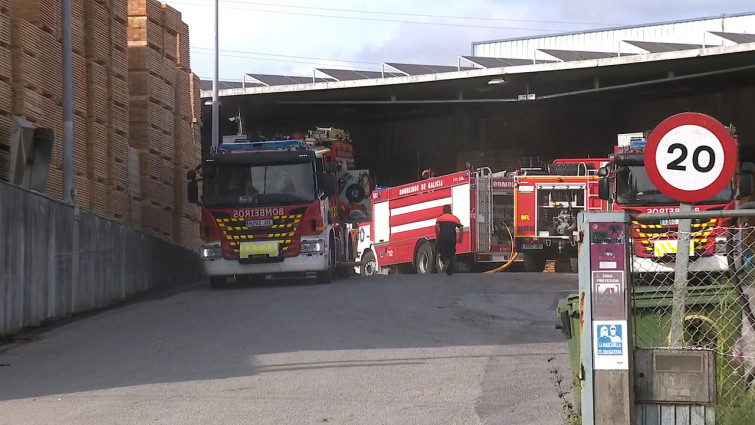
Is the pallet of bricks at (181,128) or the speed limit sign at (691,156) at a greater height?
the pallet of bricks at (181,128)

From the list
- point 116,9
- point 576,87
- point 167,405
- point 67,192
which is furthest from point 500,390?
point 576,87

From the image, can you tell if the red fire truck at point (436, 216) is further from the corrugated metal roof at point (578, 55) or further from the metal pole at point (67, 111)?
the metal pole at point (67, 111)

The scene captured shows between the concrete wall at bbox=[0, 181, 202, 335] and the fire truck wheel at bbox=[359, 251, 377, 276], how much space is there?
34.9ft

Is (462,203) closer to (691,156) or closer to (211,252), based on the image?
(211,252)

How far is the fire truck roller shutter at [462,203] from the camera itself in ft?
92.8

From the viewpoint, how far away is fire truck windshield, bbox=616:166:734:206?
20.5 m

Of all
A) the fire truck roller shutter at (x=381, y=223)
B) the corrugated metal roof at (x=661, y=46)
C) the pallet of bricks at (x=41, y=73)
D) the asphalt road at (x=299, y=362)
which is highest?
the corrugated metal roof at (x=661, y=46)

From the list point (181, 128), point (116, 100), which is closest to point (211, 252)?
point (116, 100)

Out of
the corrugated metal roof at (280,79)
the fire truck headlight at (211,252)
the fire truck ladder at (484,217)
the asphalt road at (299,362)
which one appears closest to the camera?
the asphalt road at (299,362)

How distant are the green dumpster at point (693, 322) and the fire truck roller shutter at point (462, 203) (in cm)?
1937

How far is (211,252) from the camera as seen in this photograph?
75.9 ft

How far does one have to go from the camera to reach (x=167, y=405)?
10047 millimetres

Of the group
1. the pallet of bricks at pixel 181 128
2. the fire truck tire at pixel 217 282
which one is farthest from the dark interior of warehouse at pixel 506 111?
the fire truck tire at pixel 217 282

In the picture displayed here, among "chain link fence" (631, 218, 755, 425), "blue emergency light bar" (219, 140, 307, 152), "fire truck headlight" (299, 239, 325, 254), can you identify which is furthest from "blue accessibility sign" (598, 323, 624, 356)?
"blue emergency light bar" (219, 140, 307, 152)
